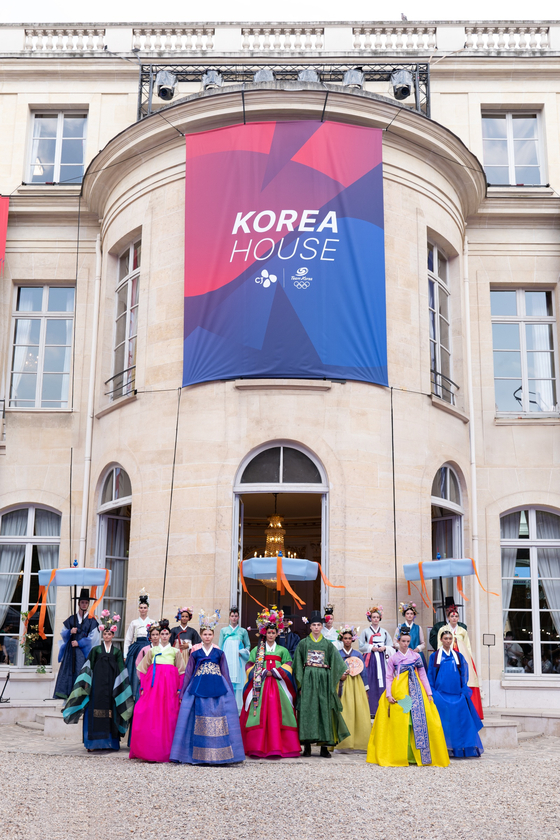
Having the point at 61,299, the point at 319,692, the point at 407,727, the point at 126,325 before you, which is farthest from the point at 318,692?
the point at 61,299

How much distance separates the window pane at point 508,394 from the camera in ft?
49.4

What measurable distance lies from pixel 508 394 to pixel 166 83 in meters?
7.88

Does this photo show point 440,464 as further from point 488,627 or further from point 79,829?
point 79,829

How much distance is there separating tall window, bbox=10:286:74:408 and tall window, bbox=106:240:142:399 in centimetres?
114

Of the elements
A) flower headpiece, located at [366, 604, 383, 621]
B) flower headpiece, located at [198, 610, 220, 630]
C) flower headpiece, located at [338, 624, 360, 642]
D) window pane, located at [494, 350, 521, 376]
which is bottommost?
flower headpiece, located at [338, 624, 360, 642]

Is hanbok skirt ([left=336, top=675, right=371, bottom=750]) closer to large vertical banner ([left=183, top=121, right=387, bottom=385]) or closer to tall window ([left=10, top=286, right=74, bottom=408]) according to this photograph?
large vertical banner ([left=183, top=121, right=387, bottom=385])

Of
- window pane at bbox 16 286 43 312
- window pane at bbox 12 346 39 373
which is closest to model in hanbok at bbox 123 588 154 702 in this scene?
window pane at bbox 12 346 39 373

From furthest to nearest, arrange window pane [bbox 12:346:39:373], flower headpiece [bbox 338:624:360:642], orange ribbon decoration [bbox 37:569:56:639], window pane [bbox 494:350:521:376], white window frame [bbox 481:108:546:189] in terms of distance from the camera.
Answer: white window frame [bbox 481:108:546:189] → window pane [bbox 12:346:39:373] → window pane [bbox 494:350:521:376] → orange ribbon decoration [bbox 37:569:56:639] → flower headpiece [bbox 338:624:360:642]

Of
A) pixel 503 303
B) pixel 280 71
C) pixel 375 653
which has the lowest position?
pixel 375 653

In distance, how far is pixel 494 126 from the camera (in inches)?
645

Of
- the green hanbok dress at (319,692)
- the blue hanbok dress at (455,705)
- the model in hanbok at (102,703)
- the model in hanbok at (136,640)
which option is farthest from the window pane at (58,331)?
the blue hanbok dress at (455,705)

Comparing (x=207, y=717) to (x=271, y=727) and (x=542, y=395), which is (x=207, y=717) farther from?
(x=542, y=395)

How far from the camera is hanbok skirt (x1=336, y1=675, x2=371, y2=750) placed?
9.75m

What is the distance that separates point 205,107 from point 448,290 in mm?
4998
